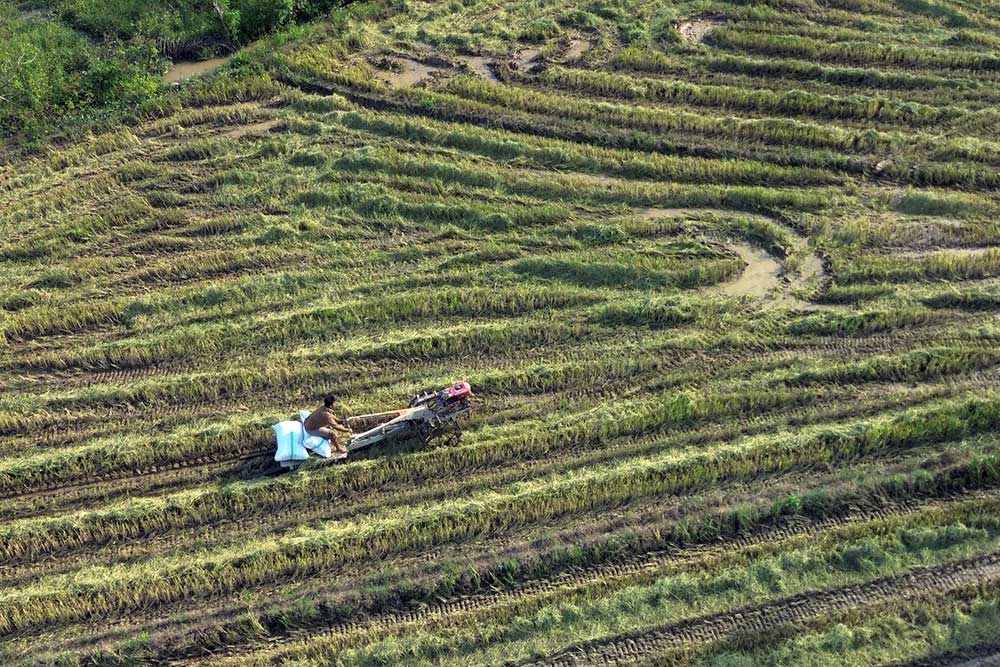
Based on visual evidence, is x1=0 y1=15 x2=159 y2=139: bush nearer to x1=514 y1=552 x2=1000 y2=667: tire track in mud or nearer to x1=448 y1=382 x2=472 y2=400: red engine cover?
x1=448 y1=382 x2=472 y2=400: red engine cover

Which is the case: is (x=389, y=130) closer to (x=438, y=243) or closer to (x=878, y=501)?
(x=438, y=243)

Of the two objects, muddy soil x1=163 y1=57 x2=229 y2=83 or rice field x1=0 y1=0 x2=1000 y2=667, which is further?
muddy soil x1=163 y1=57 x2=229 y2=83

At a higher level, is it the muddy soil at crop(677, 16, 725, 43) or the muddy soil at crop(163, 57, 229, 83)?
the muddy soil at crop(677, 16, 725, 43)

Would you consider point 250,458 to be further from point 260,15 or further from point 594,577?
point 260,15

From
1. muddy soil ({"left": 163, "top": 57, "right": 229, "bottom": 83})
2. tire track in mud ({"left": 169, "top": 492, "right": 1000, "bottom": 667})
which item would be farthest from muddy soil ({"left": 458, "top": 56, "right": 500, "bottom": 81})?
tire track in mud ({"left": 169, "top": 492, "right": 1000, "bottom": 667})

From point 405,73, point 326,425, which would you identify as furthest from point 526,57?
point 326,425

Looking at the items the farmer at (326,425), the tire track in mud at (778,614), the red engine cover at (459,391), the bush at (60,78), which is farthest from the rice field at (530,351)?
the bush at (60,78)
